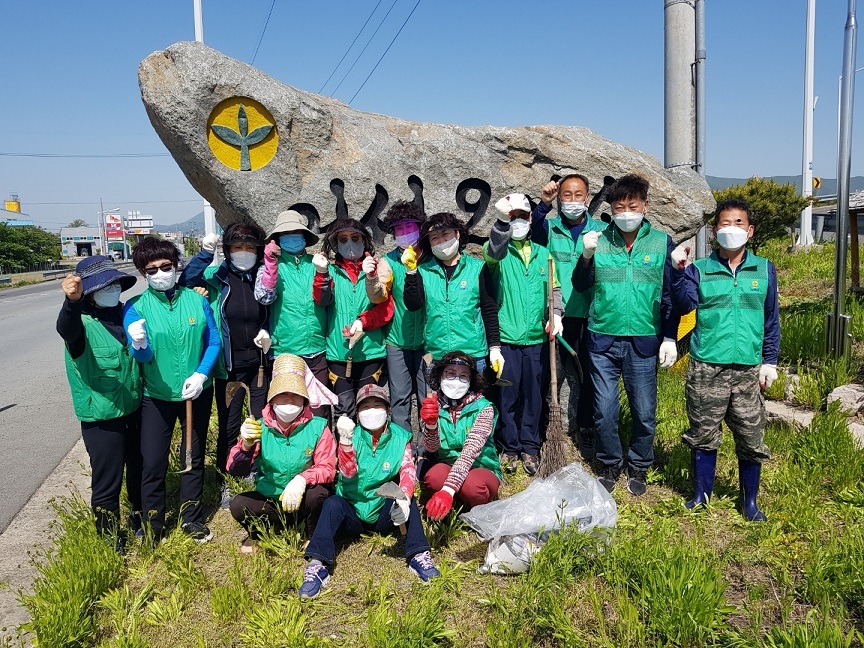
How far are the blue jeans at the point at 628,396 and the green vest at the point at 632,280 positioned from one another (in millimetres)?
148

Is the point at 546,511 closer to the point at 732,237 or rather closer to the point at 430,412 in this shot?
the point at 430,412

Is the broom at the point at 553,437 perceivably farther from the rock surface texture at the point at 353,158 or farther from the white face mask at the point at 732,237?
the rock surface texture at the point at 353,158

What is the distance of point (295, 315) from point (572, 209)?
2.02 metres

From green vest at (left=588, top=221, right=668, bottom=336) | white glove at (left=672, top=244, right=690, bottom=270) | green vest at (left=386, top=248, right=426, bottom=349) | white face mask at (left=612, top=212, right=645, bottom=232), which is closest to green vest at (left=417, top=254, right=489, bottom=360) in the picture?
green vest at (left=386, top=248, right=426, bottom=349)

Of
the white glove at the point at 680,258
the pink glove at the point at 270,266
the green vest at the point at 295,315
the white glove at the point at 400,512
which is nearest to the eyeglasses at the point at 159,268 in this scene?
the pink glove at the point at 270,266

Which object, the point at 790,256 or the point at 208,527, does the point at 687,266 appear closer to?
the point at 208,527

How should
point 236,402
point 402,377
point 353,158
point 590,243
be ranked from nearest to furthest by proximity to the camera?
point 590,243, point 236,402, point 402,377, point 353,158

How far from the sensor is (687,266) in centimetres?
357

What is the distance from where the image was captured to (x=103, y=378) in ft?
10.6

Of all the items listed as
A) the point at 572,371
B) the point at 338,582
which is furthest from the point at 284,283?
the point at 572,371

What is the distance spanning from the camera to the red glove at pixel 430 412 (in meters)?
3.52

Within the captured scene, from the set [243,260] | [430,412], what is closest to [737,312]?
[430,412]

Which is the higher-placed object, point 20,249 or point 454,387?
point 20,249

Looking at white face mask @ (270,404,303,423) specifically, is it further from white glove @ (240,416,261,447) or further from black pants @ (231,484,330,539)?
black pants @ (231,484,330,539)
